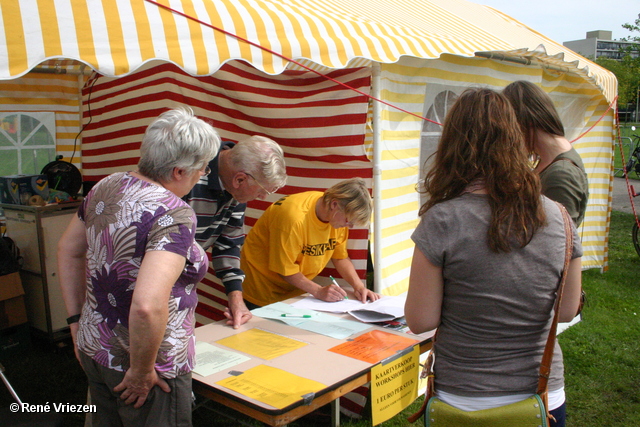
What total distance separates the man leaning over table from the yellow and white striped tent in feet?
0.96

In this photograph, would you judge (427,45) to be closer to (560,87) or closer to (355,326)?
(355,326)

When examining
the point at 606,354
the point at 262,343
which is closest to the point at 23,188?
the point at 262,343

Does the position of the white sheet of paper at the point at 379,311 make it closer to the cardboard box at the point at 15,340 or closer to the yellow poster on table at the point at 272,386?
the yellow poster on table at the point at 272,386

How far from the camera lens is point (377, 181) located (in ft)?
9.30

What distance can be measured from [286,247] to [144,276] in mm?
1266

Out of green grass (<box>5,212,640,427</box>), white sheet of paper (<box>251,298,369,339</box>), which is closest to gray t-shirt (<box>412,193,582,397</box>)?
white sheet of paper (<box>251,298,369,339</box>)

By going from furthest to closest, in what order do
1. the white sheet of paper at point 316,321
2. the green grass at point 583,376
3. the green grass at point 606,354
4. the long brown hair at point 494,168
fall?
1. the green grass at point 606,354
2. the green grass at point 583,376
3. the white sheet of paper at point 316,321
4. the long brown hair at point 494,168

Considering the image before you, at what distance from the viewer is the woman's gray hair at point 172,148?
1479 millimetres

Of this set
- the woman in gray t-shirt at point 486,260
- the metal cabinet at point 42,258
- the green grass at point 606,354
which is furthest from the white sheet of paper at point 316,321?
the metal cabinet at point 42,258

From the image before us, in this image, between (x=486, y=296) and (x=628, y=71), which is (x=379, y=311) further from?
(x=628, y=71)

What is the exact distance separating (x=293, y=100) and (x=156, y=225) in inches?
70.8

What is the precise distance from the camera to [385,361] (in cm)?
174

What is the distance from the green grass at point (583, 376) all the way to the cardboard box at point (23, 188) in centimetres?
112

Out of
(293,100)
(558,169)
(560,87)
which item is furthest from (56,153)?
(560,87)
